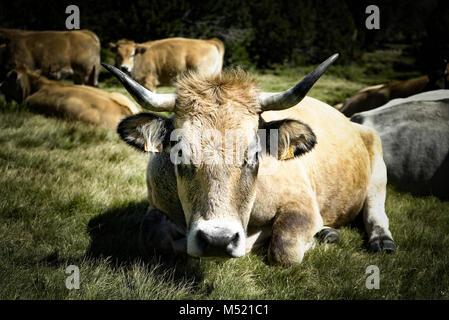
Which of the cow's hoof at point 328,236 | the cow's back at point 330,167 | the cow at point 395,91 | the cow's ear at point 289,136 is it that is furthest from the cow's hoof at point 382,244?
the cow at point 395,91

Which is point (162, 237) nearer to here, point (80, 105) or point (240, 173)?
point (240, 173)

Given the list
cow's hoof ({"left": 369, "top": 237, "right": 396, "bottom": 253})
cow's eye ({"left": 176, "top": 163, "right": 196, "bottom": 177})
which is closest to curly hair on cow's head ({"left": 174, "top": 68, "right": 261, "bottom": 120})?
cow's eye ({"left": 176, "top": 163, "right": 196, "bottom": 177})

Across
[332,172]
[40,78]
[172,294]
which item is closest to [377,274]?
[332,172]

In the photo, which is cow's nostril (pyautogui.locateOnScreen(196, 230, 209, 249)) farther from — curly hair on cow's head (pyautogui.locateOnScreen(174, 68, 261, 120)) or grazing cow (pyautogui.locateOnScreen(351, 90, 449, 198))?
Result: grazing cow (pyautogui.locateOnScreen(351, 90, 449, 198))

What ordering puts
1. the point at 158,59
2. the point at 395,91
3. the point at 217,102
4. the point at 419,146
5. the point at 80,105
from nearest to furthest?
1. the point at 217,102
2. the point at 419,146
3. the point at 80,105
4. the point at 395,91
5. the point at 158,59

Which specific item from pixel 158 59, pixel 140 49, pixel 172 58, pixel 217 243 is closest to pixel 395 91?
pixel 172 58

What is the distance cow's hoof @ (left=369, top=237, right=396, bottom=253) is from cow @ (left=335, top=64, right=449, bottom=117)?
5.84m

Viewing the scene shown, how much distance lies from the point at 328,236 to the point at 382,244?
0.48m

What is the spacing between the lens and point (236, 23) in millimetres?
17578

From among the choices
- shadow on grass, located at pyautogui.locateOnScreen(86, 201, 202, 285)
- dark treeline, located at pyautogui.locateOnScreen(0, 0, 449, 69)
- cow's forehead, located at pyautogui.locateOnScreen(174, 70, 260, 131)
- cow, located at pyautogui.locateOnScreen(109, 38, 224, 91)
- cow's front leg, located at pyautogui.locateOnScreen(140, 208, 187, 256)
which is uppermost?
dark treeline, located at pyautogui.locateOnScreen(0, 0, 449, 69)

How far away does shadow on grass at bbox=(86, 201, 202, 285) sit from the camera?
2.72 meters

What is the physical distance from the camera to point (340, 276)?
280cm

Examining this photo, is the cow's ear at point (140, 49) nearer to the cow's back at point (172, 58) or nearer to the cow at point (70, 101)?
the cow's back at point (172, 58)
